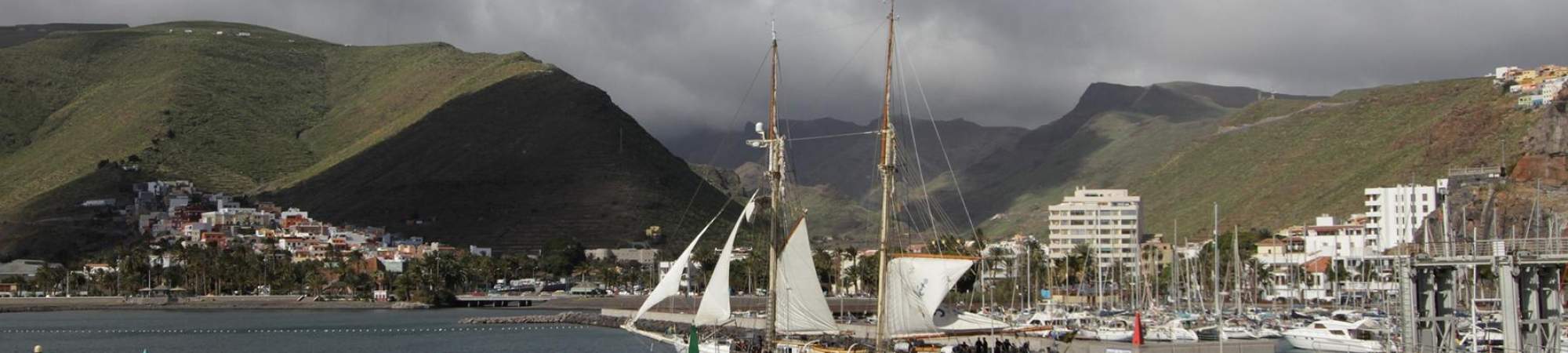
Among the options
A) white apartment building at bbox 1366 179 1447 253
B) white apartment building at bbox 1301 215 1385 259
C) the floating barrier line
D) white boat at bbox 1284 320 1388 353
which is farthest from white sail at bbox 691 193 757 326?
white apartment building at bbox 1366 179 1447 253

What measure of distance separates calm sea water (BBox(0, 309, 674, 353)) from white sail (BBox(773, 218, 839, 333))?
25874 mm

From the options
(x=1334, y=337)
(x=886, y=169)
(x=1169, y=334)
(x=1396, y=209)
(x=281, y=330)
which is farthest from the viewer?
(x=1396, y=209)

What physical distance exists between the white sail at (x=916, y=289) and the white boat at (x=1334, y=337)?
22214 mm

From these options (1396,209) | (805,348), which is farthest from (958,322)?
(1396,209)

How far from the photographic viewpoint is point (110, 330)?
5049 inches

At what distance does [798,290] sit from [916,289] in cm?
481

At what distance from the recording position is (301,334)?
400 feet

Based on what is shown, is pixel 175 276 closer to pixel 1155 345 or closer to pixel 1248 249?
pixel 1248 249

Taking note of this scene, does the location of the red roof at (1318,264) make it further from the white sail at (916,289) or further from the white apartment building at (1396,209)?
the white sail at (916,289)

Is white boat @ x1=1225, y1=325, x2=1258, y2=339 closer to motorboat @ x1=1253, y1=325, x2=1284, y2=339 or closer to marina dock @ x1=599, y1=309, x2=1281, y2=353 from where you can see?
motorboat @ x1=1253, y1=325, x2=1284, y2=339

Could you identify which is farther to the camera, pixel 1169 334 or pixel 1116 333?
pixel 1116 333

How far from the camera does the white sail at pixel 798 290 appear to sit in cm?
6731

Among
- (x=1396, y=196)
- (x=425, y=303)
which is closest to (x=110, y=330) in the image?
(x=425, y=303)

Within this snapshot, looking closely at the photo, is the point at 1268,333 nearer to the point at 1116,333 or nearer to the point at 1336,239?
the point at 1116,333
